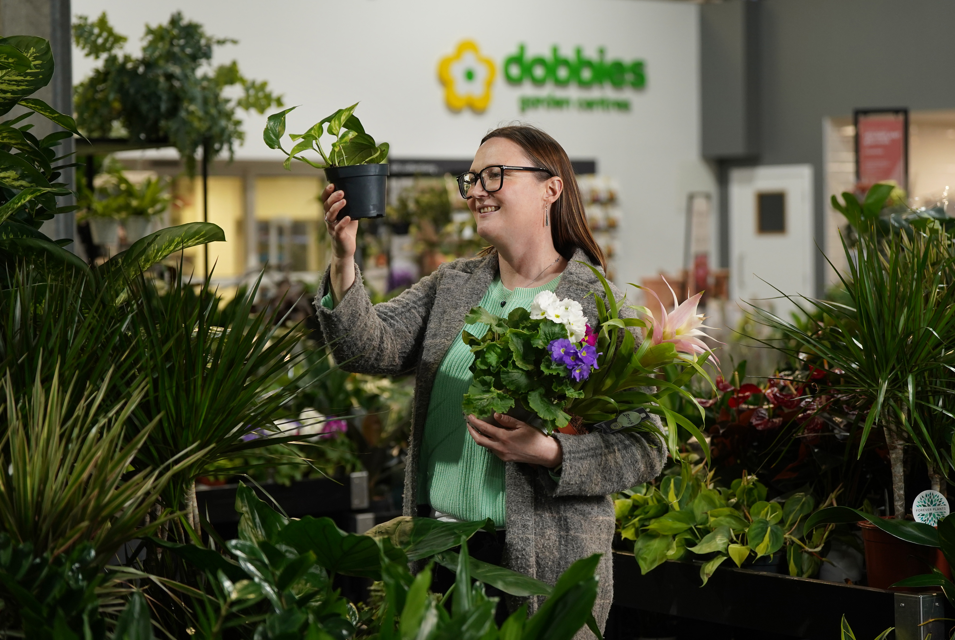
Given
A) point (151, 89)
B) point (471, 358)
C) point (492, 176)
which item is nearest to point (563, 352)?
point (471, 358)

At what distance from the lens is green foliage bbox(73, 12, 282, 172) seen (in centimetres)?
408

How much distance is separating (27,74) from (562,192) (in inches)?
39.2

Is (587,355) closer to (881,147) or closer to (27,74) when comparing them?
(27,74)

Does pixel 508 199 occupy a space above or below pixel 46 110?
below

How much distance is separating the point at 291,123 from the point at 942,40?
244 inches

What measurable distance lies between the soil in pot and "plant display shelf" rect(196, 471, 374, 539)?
1903 mm

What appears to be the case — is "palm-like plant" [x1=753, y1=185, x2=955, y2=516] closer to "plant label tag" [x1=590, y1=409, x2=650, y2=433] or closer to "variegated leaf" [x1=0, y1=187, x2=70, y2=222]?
"plant label tag" [x1=590, y1=409, x2=650, y2=433]

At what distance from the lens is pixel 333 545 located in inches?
57.4

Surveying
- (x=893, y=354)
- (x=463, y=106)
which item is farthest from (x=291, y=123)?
(x=893, y=354)

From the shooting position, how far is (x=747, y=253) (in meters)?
11.6

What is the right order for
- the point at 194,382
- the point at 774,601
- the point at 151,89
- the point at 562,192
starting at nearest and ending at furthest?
the point at 194,382
the point at 562,192
the point at 774,601
the point at 151,89

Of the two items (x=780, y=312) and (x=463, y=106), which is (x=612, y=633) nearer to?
(x=463, y=106)

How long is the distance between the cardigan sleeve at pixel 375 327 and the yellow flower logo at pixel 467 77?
8387 mm

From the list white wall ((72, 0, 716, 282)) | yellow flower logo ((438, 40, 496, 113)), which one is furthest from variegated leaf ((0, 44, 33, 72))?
yellow flower logo ((438, 40, 496, 113))
